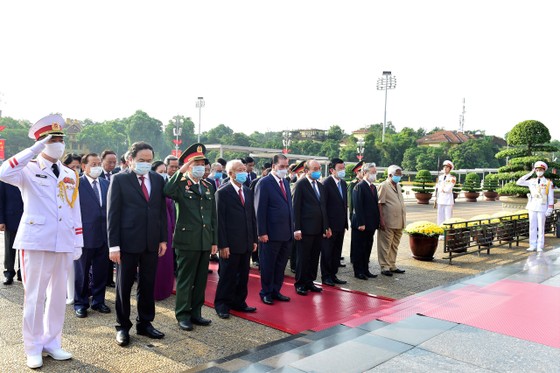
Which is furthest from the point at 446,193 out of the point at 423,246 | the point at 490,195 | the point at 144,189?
the point at 490,195

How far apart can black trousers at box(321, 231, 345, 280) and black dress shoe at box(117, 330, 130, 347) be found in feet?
11.1

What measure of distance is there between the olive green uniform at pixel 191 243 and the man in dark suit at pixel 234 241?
1.27ft

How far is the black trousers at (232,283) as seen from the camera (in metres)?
5.15

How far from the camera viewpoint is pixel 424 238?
8.64 metres

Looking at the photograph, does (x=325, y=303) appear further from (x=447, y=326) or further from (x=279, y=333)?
(x=447, y=326)

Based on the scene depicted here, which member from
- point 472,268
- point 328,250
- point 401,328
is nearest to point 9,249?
point 328,250

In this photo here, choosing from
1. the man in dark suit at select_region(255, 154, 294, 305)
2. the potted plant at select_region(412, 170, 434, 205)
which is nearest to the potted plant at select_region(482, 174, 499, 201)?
the potted plant at select_region(412, 170, 434, 205)

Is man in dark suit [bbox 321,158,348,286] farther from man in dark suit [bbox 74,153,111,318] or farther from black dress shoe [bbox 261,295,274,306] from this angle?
man in dark suit [bbox 74,153,111,318]

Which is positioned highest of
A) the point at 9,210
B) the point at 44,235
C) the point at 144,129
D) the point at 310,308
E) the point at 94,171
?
the point at 144,129

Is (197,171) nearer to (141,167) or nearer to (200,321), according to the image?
(141,167)

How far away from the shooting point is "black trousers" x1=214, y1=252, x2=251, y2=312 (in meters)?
5.15

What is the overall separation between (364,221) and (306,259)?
1.48 meters

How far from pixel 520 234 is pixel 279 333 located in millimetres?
8835

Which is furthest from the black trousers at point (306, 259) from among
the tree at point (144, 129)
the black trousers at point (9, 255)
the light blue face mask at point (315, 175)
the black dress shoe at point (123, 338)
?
the tree at point (144, 129)
